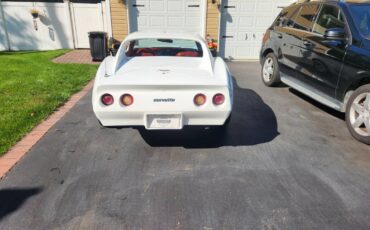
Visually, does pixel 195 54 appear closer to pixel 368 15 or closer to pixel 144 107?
pixel 144 107

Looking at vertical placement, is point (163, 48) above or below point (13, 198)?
above

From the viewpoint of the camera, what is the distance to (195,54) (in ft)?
15.7

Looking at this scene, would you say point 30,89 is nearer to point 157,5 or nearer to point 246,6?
point 157,5

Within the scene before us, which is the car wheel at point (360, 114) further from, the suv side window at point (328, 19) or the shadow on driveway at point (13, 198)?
the shadow on driveway at point (13, 198)

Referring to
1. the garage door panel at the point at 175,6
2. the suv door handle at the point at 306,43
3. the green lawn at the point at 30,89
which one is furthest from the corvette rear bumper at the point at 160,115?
the garage door panel at the point at 175,6

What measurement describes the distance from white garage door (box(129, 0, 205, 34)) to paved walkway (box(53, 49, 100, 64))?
193 centimetres

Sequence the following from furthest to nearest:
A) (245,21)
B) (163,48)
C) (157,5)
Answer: (245,21)
(157,5)
(163,48)

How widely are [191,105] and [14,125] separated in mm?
2790

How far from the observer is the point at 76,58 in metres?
10.0

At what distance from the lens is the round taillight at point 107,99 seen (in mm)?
3256

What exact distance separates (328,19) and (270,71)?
210cm

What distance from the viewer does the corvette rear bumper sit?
330cm

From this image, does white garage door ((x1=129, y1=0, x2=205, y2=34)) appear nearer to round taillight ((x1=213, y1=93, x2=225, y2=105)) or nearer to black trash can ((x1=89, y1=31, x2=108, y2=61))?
black trash can ((x1=89, y1=31, x2=108, y2=61))

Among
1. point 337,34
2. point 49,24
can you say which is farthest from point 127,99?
point 49,24
